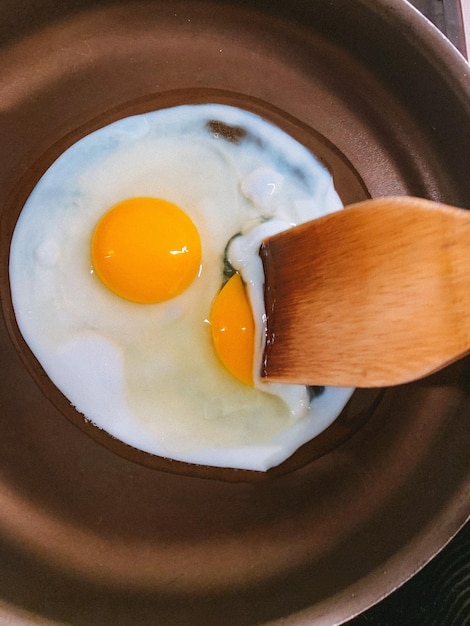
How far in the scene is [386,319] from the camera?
1060 millimetres

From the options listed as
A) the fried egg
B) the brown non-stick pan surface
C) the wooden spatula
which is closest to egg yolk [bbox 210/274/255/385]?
the fried egg

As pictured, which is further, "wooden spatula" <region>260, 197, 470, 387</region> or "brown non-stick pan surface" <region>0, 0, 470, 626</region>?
"brown non-stick pan surface" <region>0, 0, 470, 626</region>

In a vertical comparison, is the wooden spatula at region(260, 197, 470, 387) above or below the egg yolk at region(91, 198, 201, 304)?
below

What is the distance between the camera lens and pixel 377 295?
1.07m

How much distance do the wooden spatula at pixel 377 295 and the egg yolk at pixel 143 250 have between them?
258 mm

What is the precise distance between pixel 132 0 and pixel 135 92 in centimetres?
23

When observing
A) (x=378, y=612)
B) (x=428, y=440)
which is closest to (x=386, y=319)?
(x=428, y=440)

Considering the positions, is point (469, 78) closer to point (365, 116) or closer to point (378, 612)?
point (365, 116)

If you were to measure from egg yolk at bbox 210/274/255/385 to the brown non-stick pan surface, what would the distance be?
0.26m

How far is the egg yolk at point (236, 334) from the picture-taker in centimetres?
126

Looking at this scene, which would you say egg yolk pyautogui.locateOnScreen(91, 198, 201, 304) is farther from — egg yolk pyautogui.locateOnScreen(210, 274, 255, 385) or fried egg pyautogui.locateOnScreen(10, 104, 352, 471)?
egg yolk pyautogui.locateOnScreen(210, 274, 255, 385)

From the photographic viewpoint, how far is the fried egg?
127 centimetres

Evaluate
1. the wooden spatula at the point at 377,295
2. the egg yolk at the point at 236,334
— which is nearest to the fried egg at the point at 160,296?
the egg yolk at the point at 236,334

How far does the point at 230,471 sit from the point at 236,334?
1.08ft
